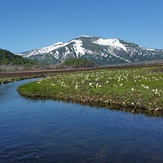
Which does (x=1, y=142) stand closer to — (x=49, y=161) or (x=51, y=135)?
(x=51, y=135)

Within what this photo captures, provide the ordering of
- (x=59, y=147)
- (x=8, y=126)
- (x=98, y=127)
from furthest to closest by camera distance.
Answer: (x=8, y=126), (x=98, y=127), (x=59, y=147)

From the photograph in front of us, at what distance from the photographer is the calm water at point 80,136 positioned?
47.1 feet

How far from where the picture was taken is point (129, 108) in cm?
2639

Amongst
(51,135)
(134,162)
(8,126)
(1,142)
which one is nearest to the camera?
(134,162)

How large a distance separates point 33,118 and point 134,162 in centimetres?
1324

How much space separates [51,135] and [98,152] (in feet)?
15.3

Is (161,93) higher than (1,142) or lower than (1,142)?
higher

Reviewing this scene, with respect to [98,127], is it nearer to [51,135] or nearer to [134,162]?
[51,135]

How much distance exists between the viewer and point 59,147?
15.9m

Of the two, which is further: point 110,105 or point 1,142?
point 110,105

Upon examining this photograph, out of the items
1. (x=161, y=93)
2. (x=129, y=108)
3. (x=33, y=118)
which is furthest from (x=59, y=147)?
(x=161, y=93)

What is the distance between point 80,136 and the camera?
706 inches

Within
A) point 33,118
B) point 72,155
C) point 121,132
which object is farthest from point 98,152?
point 33,118

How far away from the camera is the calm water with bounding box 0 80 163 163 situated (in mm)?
14352
